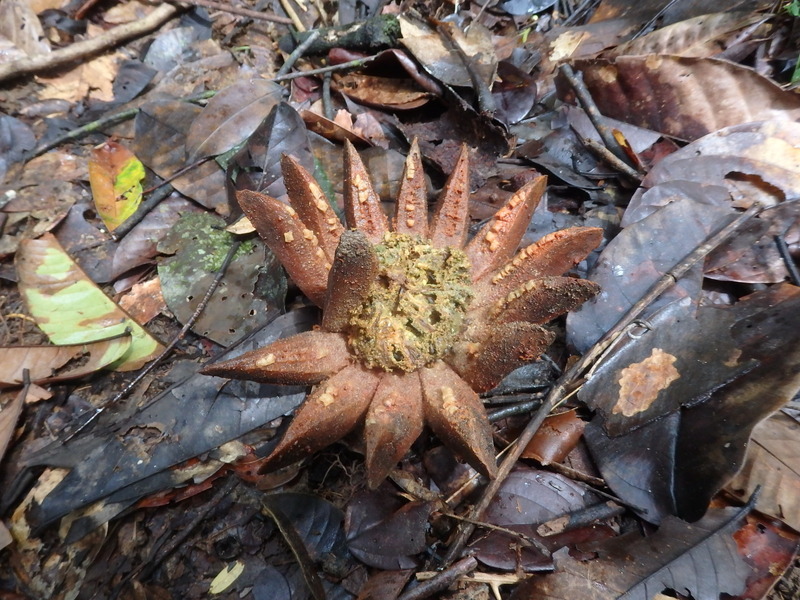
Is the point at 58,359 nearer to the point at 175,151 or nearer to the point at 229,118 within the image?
the point at 175,151

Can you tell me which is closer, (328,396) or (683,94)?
(328,396)

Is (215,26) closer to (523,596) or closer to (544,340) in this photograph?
(544,340)

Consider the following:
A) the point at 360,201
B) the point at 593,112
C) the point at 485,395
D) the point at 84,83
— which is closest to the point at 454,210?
the point at 360,201

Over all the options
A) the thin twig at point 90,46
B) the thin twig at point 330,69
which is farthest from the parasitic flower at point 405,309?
the thin twig at point 90,46

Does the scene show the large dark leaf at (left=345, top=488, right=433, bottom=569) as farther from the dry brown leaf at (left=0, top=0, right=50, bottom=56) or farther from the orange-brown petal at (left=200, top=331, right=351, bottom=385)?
the dry brown leaf at (left=0, top=0, right=50, bottom=56)

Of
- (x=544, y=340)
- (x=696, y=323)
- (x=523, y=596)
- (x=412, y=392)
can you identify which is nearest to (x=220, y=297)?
(x=412, y=392)

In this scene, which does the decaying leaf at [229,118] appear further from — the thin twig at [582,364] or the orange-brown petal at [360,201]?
the thin twig at [582,364]
